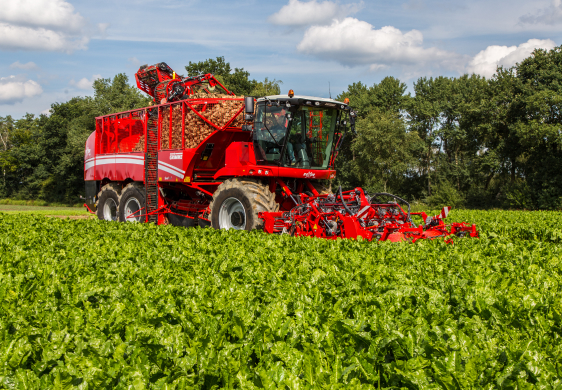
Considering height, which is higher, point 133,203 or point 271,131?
point 271,131

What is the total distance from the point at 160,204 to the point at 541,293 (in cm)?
1056

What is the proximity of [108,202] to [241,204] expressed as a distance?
6919 millimetres

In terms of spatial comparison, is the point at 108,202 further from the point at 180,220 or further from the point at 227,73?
the point at 227,73

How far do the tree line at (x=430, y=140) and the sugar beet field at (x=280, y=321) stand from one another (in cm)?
3029

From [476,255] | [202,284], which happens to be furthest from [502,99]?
[202,284]

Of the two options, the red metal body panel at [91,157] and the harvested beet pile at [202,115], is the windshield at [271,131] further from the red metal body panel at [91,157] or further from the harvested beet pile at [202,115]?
the red metal body panel at [91,157]

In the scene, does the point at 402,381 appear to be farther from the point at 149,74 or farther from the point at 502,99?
the point at 502,99

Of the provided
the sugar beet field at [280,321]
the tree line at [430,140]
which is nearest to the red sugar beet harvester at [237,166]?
the sugar beet field at [280,321]

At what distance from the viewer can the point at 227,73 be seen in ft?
164

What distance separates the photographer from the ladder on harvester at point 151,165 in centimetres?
1271

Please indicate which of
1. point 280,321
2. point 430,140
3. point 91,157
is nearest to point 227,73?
point 430,140

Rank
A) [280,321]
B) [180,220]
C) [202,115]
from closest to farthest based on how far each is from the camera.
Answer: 1. [280,321]
2. [202,115]
3. [180,220]

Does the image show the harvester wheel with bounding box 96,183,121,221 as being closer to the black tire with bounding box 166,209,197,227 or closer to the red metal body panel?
the red metal body panel

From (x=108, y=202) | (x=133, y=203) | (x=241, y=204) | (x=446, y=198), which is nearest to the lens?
(x=241, y=204)
